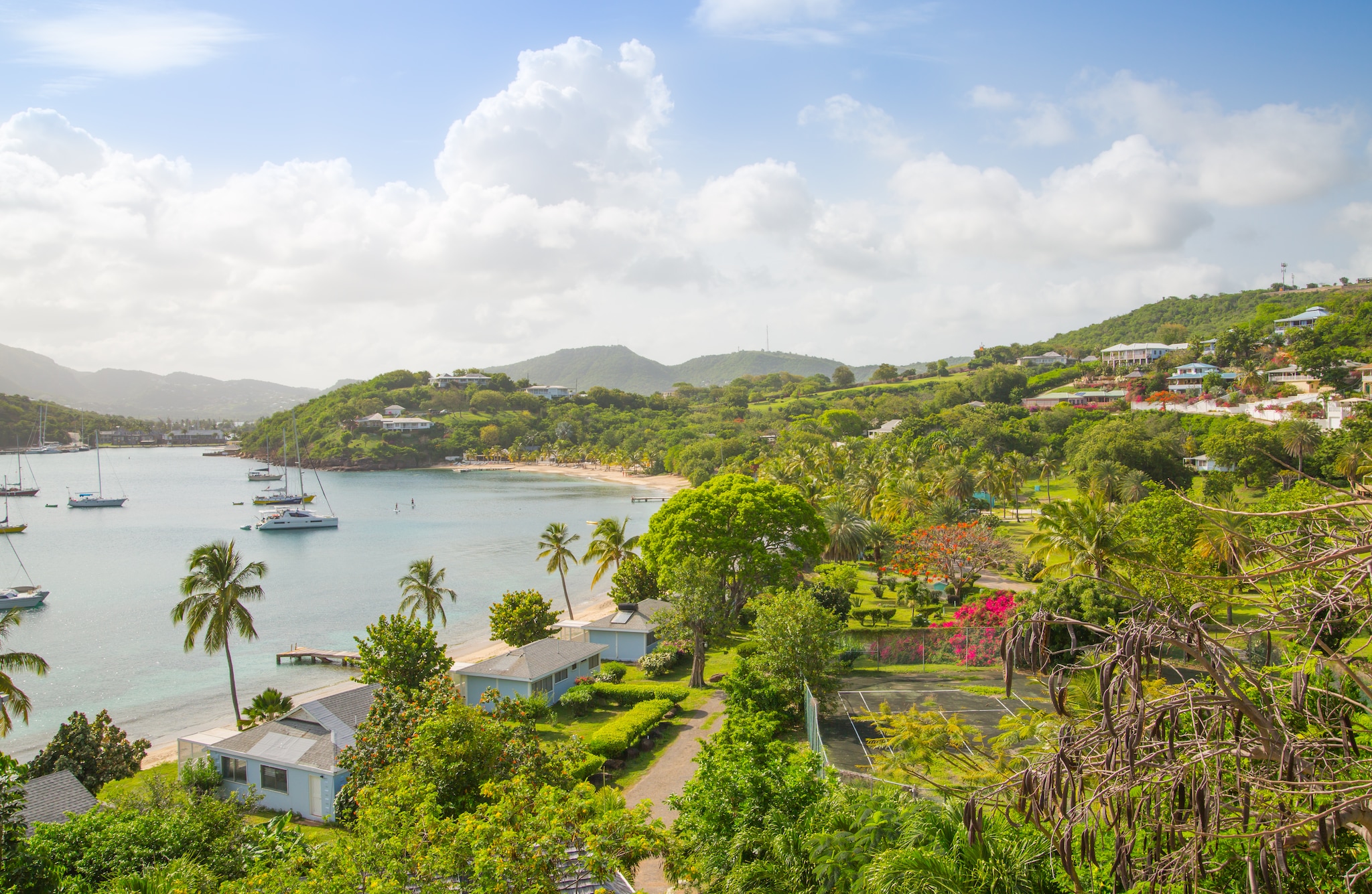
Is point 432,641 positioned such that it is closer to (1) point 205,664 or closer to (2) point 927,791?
(2) point 927,791

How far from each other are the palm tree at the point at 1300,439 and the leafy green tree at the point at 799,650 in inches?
1834

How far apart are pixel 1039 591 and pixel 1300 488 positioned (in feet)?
52.3

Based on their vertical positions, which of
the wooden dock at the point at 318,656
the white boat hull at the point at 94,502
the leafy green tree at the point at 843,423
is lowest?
the wooden dock at the point at 318,656

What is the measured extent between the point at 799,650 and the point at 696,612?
5.95m

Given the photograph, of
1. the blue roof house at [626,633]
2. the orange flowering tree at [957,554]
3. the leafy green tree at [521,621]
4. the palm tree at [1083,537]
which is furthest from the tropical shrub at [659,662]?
the palm tree at [1083,537]

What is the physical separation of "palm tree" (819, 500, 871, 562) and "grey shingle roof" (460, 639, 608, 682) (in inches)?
683

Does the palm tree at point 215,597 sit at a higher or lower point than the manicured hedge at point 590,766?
higher

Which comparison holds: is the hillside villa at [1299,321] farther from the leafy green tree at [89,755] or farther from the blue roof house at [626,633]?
the leafy green tree at [89,755]

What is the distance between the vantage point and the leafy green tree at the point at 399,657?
22625mm

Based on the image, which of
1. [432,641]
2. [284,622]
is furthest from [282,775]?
[284,622]

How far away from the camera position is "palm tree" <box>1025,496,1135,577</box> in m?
30.5

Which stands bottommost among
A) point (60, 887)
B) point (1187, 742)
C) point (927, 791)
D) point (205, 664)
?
point (205, 664)

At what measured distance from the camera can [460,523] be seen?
8269 cm

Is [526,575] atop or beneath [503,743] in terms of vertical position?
beneath
